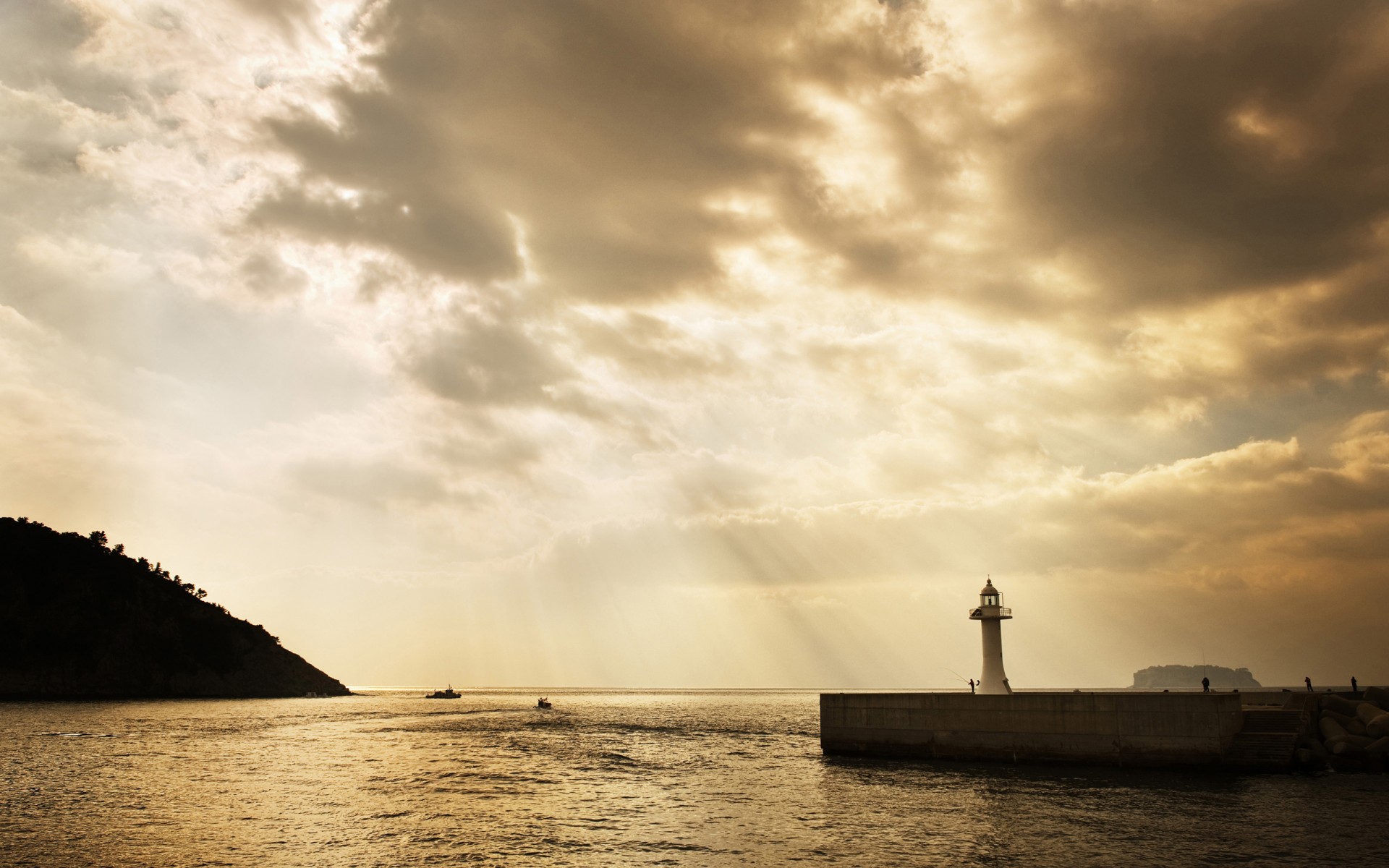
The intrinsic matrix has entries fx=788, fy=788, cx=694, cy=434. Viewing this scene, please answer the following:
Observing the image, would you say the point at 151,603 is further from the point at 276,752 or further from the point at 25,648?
the point at 276,752

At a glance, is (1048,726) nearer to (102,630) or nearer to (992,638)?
(992,638)

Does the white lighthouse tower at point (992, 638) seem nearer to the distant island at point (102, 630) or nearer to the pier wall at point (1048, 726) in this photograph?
the pier wall at point (1048, 726)

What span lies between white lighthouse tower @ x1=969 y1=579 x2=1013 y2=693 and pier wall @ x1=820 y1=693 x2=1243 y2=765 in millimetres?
4170

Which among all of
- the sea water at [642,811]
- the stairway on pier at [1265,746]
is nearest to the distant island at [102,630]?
the sea water at [642,811]

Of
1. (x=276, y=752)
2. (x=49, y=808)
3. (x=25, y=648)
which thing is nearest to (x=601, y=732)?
(x=276, y=752)

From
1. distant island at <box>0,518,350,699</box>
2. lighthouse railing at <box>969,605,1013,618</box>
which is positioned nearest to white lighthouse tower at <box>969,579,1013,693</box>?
lighthouse railing at <box>969,605,1013,618</box>

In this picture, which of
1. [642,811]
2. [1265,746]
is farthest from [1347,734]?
[642,811]

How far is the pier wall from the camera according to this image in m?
37.6

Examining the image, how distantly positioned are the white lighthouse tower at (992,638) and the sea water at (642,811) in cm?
911

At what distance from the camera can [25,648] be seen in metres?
141

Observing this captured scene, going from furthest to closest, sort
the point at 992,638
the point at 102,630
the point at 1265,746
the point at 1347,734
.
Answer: the point at 102,630, the point at 992,638, the point at 1347,734, the point at 1265,746

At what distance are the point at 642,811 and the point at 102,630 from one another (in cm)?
16878

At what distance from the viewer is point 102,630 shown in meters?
155

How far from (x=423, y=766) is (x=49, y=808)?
20585mm
